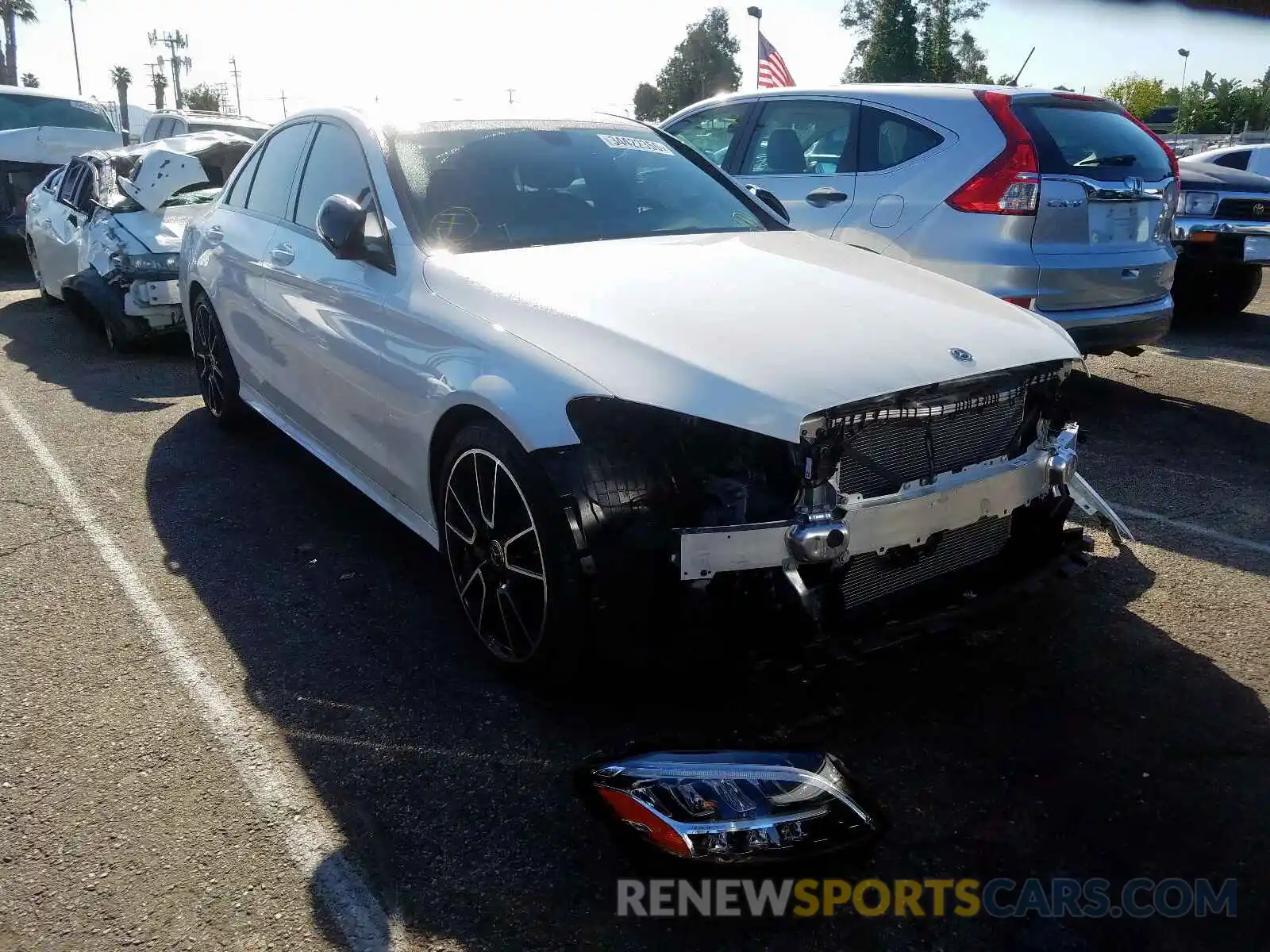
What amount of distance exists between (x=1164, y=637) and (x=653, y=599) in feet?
5.95

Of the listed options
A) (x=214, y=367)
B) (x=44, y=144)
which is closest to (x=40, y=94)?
(x=44, y=144)

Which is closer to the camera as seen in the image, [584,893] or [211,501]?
[584,893]

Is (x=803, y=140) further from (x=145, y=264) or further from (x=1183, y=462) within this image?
(x=145, y=264)

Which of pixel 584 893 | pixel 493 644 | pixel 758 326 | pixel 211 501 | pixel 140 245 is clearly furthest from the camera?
pixel 140 245

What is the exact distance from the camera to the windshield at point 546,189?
3.71m

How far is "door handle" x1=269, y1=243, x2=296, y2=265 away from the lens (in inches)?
173

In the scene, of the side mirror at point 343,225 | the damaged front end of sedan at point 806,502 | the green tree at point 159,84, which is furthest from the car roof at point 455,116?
the green tree at point 159,84

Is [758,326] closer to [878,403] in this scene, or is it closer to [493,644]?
[878,403]

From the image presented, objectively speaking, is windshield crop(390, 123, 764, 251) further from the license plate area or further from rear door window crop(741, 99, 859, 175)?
the license plate area

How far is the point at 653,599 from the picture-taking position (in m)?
2.71

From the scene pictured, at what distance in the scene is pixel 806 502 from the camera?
8.64 ft

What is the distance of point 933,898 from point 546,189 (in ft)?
8.94

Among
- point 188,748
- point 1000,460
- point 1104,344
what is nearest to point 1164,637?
point 1000,460

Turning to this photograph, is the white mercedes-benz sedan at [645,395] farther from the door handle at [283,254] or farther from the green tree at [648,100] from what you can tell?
the green tree at [648,100]
